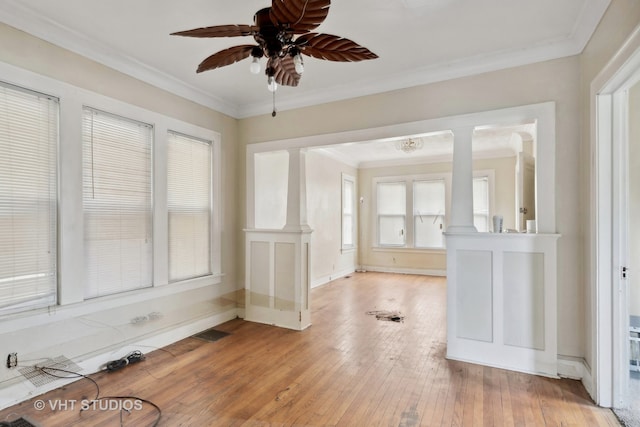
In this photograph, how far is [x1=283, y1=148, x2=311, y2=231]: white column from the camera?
403 cm

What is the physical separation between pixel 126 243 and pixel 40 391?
127 cm

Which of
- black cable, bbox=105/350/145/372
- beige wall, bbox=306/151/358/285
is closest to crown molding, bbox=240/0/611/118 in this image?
beige wall, bbox=306/151/358/285

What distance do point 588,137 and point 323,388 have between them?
110 inches

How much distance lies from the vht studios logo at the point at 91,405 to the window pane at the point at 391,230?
6.46 m

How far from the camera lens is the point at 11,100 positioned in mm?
2396

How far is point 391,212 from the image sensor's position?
8.06 meters

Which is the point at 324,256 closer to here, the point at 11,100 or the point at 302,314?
the point at 302,314

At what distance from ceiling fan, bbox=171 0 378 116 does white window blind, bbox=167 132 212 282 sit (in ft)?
5.55

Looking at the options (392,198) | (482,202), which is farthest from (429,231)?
(482,202)

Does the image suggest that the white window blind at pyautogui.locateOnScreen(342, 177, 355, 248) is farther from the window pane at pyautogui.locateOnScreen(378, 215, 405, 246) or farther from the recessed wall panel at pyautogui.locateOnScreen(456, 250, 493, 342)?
the recessed wall panel at pyautogui.locateOnScreen(456, 250, 493, 342)

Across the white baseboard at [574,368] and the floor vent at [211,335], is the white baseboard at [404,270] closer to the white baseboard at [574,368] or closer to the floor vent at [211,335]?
the white baseboard at [574,368]

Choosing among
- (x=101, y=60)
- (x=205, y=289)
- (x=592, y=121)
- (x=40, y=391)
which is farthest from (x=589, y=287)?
(x=101, y=60)

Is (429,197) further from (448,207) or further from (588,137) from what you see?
(588,137)

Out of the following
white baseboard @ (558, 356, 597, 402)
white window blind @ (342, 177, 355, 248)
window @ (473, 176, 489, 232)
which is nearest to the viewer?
white baseboard @ (558, 356, 597, 402)
